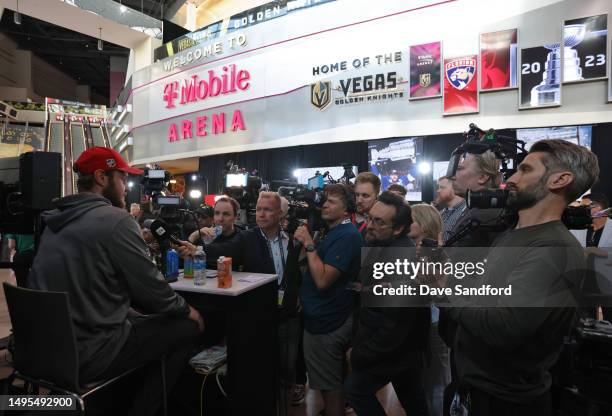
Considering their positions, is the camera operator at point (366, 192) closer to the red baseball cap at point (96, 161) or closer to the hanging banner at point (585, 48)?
the red baseball cap at point (96, 161)

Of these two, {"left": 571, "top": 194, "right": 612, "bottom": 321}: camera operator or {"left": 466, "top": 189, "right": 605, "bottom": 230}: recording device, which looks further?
{"left": 571, "top": 194, "right": 612, "bottom": 321}: camera operator

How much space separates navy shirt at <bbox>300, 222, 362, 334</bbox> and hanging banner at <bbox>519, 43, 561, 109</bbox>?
5517 mm

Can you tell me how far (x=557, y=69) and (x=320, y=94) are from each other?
170 inches

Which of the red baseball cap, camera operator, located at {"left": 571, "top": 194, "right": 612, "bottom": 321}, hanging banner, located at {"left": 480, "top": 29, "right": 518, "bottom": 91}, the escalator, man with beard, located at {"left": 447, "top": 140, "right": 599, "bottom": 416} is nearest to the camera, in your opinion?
man with beard, located at {"left": 447, "top": 140, "right": 599, "bottom": 416}

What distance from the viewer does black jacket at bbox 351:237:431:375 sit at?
1671 millimetres

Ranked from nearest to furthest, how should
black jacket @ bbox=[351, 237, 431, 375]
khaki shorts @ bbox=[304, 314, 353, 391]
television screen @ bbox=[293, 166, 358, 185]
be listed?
1. black jacket @ bbox=[351, 237, 431, 375]
2. khaki shorts @ bbox=[304, 314, 353, 391]
3. television screen @ bbox=[293, 166, 358, 185]

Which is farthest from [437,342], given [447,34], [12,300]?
[447,34]

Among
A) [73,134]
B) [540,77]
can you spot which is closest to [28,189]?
[540,77]

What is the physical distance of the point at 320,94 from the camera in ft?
26.1

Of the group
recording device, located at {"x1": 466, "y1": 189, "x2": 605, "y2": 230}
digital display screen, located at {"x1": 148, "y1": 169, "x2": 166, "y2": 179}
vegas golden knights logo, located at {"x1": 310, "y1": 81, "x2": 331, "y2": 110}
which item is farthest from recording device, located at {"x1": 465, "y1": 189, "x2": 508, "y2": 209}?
vegas golden knights logo, located at {"x1": 310, "y1": 81, "x2": 331, "y2": 110}

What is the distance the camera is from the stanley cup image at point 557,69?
5633 mm

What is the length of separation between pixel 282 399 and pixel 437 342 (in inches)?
41.7

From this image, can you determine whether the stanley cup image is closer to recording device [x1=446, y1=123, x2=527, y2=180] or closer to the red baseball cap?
recording device [x1=446, y1=123, x2=527, y2=180]

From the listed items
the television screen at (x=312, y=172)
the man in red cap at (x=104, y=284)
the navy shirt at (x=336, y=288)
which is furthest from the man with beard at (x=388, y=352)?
the television screen at (x=312, y=172)
